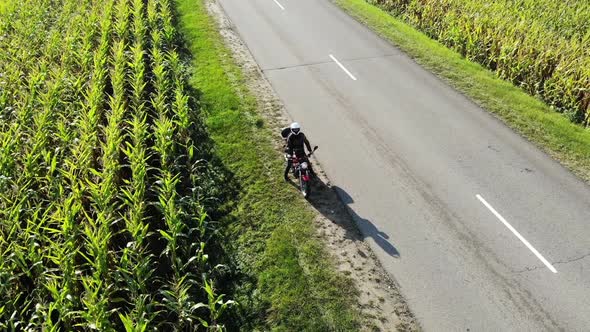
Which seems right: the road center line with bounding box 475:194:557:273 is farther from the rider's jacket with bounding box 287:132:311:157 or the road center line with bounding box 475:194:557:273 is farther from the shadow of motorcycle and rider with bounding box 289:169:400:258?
the rider's jacket with bounding box 287:132:311:157

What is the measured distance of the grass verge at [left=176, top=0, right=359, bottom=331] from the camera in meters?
8.61

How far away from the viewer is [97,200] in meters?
9.15

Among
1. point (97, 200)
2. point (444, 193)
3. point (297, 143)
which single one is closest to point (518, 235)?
point (444, 193)

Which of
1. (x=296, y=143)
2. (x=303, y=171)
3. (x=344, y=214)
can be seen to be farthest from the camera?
(x=296, y=143)

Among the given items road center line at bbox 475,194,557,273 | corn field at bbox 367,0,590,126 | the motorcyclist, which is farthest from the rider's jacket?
corn field at bbox 367,0,590,126

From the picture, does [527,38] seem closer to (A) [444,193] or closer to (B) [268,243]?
(A) [444,193]

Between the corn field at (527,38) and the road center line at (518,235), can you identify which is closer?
the road center line at (518,235)

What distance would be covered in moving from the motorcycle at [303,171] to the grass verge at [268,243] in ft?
1.02

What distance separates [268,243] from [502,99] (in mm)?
10516

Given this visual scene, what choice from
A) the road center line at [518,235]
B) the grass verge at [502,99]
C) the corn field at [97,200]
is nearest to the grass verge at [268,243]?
the corn field at [97,200]

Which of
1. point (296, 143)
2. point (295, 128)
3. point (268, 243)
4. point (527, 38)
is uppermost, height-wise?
point (527, 38)

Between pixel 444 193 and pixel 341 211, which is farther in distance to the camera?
pixel 444 193

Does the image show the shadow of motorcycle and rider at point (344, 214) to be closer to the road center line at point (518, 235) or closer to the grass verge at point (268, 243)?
the grass verge at point (268, 243)

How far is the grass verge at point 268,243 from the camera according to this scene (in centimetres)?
861
